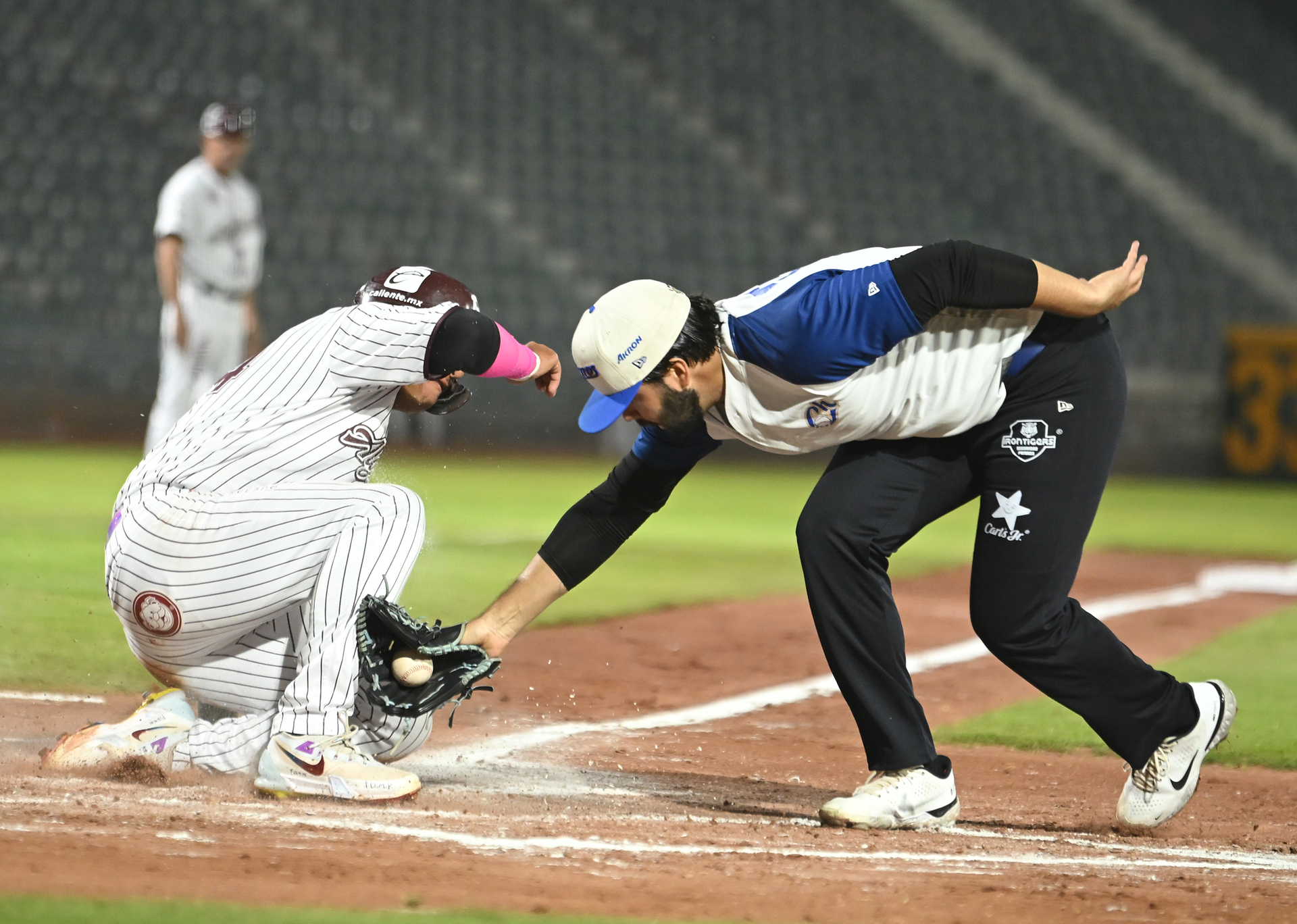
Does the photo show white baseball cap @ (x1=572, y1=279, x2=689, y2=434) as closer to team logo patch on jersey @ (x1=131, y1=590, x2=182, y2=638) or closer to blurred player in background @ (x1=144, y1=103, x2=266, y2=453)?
team logo patch on jersey @ (x1=131, y1=590, x2=182, y2=638)

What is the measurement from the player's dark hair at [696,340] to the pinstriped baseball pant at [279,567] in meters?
0.72

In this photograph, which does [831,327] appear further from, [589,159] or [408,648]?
[589,159]

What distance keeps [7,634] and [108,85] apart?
14237 millimetres

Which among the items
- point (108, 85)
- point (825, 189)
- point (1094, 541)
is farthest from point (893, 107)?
point (1094, 541)

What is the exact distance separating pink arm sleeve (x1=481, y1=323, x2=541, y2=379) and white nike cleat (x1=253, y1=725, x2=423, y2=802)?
0.97 meters

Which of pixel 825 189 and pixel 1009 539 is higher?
pixel 825 189

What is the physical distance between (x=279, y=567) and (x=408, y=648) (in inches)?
14.1

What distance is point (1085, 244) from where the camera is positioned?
805 inches

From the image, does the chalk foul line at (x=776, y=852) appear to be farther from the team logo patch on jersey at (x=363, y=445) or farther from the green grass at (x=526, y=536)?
the green grass at (x=526, y=536)

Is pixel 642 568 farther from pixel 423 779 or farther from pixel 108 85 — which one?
pixel 108 85

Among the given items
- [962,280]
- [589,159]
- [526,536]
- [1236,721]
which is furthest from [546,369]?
[589,159]

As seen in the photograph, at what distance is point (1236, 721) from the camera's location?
4953 mm

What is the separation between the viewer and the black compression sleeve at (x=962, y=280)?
3.22 metres

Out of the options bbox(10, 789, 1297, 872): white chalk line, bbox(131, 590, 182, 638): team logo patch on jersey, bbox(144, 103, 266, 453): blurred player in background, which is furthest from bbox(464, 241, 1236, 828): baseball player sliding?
bbox(144, 103, 266, 453): blurred player in background
